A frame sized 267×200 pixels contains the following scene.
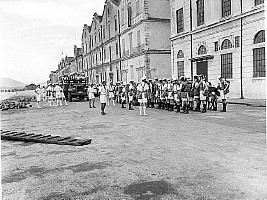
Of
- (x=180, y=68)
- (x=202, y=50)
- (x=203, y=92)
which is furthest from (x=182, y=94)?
(x=180, y=68)

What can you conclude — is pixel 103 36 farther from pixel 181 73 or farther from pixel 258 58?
pixel 258 58

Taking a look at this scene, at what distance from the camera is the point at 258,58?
18406mm

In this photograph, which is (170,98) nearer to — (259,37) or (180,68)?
(259,37)

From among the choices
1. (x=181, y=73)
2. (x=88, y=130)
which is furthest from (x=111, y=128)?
(x=181, y=73)

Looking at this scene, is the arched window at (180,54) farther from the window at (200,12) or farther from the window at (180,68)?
the window at (200,12)

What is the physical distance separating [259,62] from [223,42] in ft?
12.7

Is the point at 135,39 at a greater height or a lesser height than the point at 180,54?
greater

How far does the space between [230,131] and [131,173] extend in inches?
187

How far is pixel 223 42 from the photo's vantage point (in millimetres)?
21500

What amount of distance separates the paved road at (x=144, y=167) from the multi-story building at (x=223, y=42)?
37.0 ft

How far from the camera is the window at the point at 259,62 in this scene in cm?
1805

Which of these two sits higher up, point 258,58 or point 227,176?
point 258,58

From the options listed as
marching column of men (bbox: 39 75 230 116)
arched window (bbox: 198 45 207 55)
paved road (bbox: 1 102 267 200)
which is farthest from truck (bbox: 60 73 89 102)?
paved road (bbox: 1 102 267 200)

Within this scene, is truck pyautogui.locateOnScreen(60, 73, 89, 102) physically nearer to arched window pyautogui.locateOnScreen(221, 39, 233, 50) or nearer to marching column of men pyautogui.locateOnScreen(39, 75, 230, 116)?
marching column of men pyautogui.locateOnScreen(39, 75, 230, 116)
